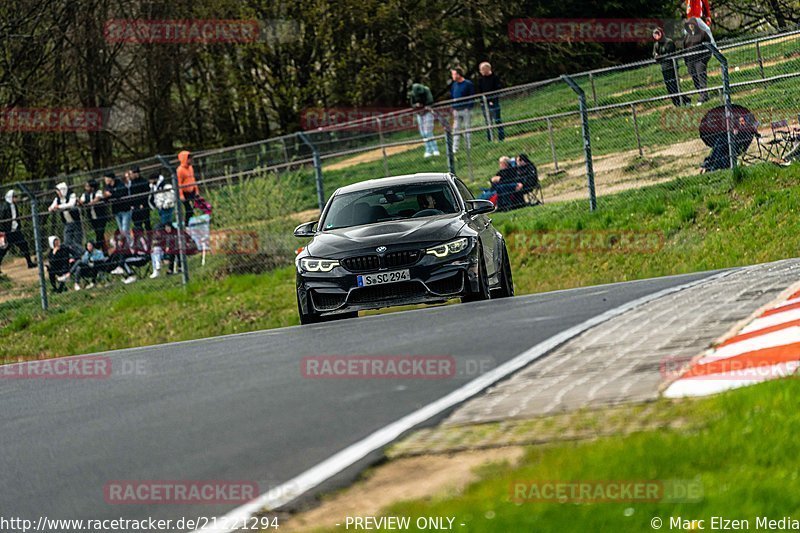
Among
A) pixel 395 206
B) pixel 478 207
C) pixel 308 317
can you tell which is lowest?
pixel 308 317

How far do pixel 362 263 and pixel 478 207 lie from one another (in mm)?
1678

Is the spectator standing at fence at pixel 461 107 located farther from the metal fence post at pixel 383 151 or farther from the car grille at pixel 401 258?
the car grille at pixel 401 258

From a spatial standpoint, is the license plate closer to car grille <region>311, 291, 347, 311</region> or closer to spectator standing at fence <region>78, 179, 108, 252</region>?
car grille <region>311, 291, 347, 311</region>

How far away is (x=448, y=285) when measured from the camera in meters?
14.1

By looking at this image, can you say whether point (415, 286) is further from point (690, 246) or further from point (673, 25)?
point (673, 25)

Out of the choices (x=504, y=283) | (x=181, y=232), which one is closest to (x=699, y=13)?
(x=181, y=232)

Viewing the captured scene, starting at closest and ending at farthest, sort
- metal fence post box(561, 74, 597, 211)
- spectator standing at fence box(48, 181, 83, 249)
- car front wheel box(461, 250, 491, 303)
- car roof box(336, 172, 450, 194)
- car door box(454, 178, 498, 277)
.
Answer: car front wheel box(461, 250, 491, 303)
car door box(454, 178, 498, 277)
car roof box(336, 172, 450, 194)
metal fence post box(561, 74, 597, 211)
spectator standing at fence box(48, 181, 83, 249)

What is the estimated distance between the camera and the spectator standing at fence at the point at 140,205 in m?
24.2

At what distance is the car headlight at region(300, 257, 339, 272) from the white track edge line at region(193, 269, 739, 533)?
4.31 metres

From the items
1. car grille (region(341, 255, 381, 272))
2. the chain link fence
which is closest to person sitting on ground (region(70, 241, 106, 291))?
the chain link fence

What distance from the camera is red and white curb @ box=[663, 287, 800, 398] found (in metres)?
7.36

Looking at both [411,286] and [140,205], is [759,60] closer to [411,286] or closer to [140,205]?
[411,286]

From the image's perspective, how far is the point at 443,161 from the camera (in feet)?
87.1

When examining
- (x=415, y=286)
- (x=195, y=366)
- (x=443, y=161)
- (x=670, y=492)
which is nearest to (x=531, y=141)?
(x=443, y=161)
